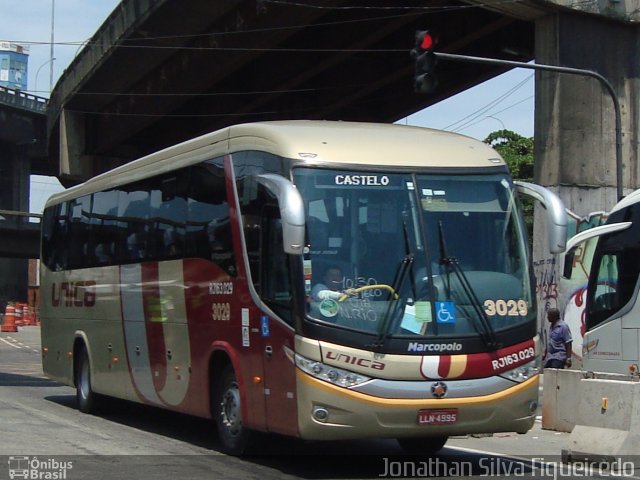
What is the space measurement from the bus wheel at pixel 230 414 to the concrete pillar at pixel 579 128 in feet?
44.9

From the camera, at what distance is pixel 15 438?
1248 centimetres

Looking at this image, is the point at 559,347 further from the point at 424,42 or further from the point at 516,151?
the point at 516,151

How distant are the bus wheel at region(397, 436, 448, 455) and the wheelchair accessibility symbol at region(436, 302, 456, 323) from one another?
2.28 meters

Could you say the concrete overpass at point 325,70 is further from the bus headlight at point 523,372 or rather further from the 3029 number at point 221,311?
the bus headlight at point 523,372

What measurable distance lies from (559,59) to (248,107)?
18.8m

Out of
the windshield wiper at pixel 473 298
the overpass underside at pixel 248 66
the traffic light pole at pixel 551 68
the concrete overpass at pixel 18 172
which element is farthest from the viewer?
the concrete overpass at pixel 18 172

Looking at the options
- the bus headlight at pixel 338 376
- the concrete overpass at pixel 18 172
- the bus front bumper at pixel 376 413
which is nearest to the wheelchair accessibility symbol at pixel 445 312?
the bus front bumper at pixel 376 413

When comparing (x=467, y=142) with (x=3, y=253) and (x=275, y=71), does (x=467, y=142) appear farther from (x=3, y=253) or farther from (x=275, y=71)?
(x=3, y=253)

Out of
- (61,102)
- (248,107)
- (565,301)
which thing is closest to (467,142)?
(565,301)

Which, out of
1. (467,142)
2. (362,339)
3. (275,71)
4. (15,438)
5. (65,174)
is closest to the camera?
(362,339)

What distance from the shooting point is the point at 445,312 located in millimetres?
10062

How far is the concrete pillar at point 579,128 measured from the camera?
971 inches

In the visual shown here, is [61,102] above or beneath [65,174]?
above

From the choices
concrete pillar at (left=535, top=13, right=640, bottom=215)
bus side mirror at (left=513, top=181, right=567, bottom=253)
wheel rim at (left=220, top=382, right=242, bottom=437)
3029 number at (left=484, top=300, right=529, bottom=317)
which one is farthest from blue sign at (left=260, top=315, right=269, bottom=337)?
concrete pillar at (left=535, top=13, right=640, bottom=215)
